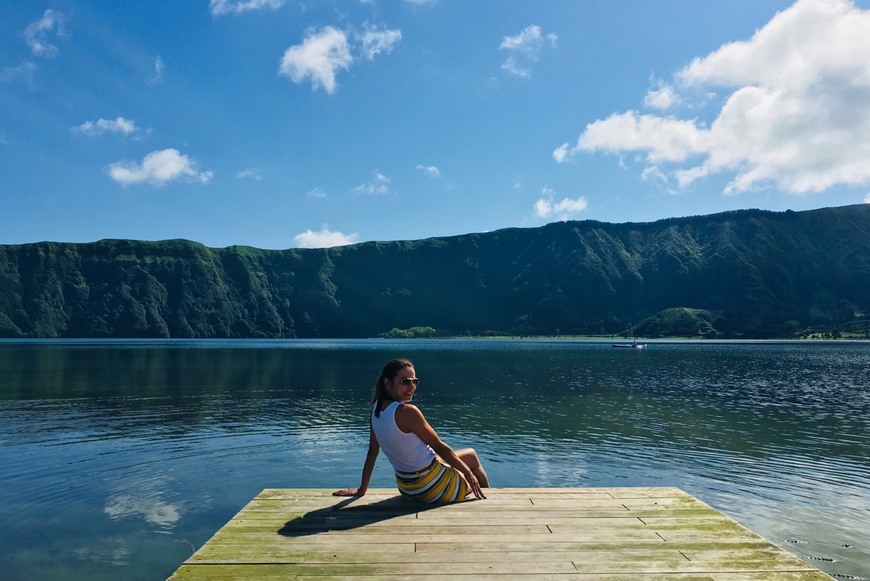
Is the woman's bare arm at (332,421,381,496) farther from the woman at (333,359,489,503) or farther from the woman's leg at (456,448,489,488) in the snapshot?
the woman's leg at (456,448,489,488)

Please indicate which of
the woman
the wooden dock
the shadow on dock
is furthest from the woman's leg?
the shadow on dock

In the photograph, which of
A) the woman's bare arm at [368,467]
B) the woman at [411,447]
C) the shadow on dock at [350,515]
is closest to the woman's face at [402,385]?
the woman at [411,447]

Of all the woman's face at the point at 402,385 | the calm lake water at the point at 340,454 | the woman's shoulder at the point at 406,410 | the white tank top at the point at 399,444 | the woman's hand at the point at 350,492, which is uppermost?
the woman's face at the point at 402,385

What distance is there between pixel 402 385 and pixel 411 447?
1071 mm

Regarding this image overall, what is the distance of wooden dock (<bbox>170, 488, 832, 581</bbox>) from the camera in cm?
746

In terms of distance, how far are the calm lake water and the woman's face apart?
7.92m

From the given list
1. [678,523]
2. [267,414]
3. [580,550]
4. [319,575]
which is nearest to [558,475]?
[678,523]

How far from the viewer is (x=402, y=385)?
31.8ft

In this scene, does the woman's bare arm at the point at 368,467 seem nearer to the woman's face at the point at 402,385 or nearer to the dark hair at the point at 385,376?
the dark hair at the point at 385,376

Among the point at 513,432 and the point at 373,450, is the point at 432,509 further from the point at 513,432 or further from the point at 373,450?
the point at 513,432

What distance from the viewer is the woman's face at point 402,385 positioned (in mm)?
9641

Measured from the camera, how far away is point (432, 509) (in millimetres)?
10008

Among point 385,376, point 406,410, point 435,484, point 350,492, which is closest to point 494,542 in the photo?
point 435,484

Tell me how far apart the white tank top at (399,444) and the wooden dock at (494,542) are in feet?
2.68
